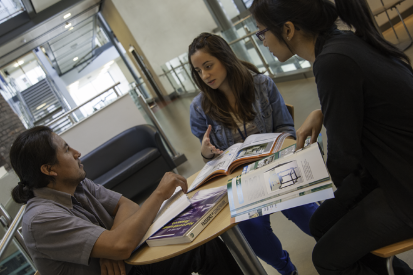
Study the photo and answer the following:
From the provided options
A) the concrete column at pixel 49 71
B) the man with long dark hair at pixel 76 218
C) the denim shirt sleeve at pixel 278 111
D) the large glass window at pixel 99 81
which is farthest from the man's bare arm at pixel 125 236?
the large glass window at pixel 99 81

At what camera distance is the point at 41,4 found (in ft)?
25.7

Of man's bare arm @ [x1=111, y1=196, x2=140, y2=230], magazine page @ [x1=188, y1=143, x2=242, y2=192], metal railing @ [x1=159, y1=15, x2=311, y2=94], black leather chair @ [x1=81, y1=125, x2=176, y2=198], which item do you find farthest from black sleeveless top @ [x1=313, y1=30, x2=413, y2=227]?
metal railing @ [x1=159, y1=15, x2=311, y2=94]

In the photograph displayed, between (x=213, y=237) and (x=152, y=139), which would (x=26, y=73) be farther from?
(x=213, y=237)

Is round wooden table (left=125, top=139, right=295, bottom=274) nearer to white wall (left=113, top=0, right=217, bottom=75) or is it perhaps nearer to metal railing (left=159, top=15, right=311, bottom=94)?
metal railing (left=159, top=15, right=311, bottom=94)

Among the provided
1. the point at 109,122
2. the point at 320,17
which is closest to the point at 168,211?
the point at 320,17

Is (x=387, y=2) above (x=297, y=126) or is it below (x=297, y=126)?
above

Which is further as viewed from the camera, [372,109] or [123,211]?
[123,211]

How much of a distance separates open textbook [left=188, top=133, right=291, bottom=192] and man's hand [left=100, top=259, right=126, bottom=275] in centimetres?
41

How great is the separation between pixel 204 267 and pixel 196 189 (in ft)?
1.35

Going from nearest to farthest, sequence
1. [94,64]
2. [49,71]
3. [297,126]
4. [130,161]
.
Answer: [297,126] → [130,161] → [49,71] → [94,64]

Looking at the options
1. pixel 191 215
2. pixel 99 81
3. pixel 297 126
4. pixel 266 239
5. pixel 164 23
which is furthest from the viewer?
pixel 99 81

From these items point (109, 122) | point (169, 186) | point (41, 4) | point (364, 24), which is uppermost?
point (41, 4)

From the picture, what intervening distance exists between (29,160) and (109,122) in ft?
10.5

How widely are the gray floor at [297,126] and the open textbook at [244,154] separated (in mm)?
835
